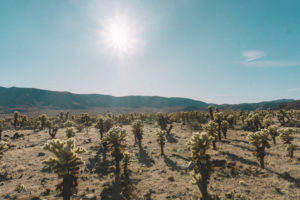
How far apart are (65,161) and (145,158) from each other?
24661 millimetres

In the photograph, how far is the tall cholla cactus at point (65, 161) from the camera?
16.8m

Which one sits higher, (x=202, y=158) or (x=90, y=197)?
(x=202, y=158)

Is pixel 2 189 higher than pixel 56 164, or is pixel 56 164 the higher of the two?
pixel 56 164

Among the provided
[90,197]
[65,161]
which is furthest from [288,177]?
[65,161]

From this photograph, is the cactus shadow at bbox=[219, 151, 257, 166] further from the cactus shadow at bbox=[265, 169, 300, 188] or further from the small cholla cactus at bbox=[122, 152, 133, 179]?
the small cholla cactus at bbox=[122, 152, 133, 179]

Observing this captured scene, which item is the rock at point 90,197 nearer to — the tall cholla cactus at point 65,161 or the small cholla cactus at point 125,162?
the tall cholla cactus at point 65,161

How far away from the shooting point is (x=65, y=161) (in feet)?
54.9

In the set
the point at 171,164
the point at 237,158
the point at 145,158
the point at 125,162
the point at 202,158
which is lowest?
the point at 145,158

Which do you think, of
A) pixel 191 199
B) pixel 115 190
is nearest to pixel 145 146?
pixel 115 190

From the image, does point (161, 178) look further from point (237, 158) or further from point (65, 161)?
point (237, 158)

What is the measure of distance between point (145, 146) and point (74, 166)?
32518 millimetres

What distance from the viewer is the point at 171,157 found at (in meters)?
38.4

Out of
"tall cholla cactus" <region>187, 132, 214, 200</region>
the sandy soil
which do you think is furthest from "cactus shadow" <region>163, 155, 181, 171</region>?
"tall cholla cactus" <region>187, 132, 214, 200</region>

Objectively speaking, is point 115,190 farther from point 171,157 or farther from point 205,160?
point 171,157
